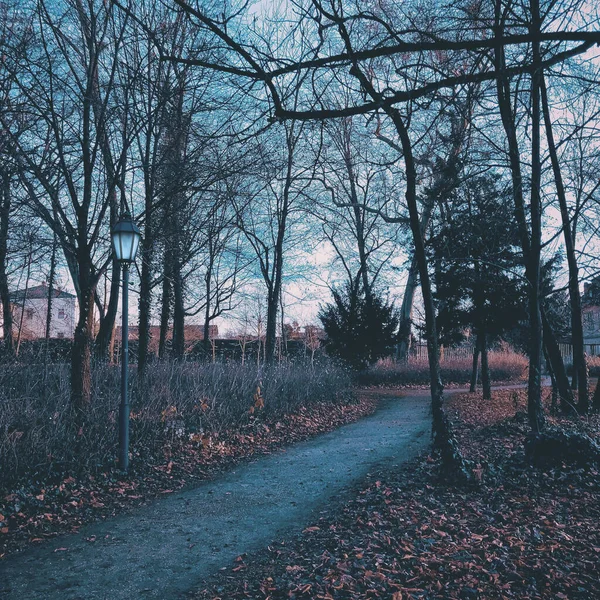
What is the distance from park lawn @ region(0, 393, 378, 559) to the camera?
5.91 metres

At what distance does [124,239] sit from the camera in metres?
8.33

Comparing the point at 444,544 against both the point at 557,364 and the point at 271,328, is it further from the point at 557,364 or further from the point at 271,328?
the point at 271,328

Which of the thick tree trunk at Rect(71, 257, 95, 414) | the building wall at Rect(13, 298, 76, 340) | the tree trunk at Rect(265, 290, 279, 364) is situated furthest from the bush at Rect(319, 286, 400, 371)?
the thick tree trunk at Rect(71, 257, 95, 414)

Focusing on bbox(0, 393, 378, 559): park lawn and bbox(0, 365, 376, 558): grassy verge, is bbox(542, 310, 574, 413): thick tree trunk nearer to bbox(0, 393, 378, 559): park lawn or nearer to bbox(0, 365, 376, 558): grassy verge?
bbox(0, 365, 376, 558): grassy verge

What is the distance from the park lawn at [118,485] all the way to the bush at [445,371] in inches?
572

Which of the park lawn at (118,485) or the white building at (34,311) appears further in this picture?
the white building at (34,311)

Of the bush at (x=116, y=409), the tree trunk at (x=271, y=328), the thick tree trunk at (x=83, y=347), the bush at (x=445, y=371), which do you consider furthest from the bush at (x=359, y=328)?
the thick tree trunk at (x=83, y=347)

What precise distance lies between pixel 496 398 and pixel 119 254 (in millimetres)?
15031

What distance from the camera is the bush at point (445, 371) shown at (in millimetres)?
25812

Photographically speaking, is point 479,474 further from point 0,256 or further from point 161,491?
point 0,256

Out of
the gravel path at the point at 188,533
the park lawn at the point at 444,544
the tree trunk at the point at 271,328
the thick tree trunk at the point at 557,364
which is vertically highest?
the tree trunk at the point at 271,328

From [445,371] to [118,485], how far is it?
22.4 metres

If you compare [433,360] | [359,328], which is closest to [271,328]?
[359,328]

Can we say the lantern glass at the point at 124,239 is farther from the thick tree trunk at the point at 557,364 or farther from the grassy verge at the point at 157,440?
the thick tree trunk at the point at 557,364
